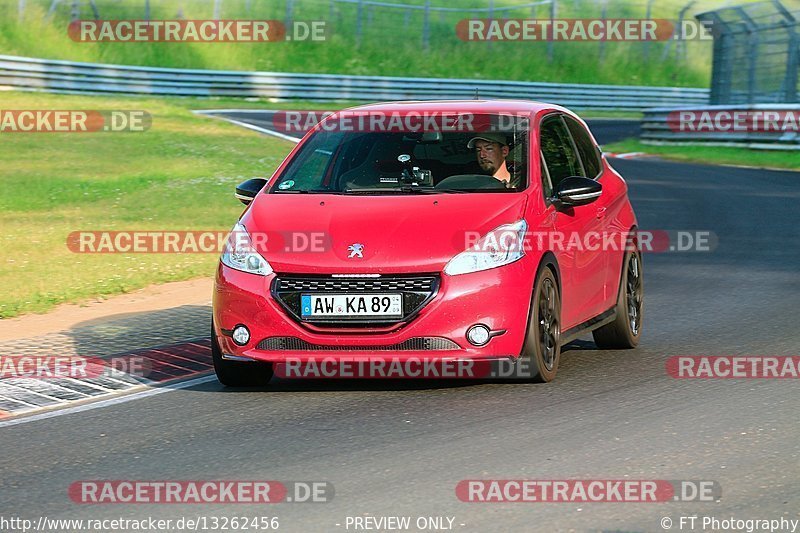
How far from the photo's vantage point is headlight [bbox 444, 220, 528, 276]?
8438 millimetres

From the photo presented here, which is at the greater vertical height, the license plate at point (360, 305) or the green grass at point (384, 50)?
→ the license plate at point (360, 305)

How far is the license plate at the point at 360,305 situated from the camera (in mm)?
8422

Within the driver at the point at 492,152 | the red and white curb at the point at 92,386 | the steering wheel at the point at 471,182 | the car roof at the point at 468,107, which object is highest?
the car roof at the point at 468,107

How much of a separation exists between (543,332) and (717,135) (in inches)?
997

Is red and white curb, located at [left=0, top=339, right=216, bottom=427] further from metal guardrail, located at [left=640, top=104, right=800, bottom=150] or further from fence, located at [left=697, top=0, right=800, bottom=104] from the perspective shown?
fence, located at [left=697, top=0, right=800, bottom=104]

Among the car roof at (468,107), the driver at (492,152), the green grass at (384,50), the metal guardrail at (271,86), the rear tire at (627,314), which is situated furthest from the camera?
the green grass at (384,50)

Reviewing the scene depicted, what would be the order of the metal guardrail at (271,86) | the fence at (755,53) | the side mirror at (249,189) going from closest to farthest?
the side mirror at (249,189) → the fence at (755,53) → the metal guardrail at (271,86)

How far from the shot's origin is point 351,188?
9.52m

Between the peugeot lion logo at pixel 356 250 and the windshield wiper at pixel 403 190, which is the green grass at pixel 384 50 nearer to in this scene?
the windshield wiper at pixel 403 190

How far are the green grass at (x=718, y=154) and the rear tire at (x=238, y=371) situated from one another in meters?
21.5

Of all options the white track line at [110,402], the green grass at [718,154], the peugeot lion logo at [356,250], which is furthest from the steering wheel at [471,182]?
the green grass at [718,154]

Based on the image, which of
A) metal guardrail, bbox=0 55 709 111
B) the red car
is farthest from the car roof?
metal guardrail, bbox=0 55 709 111

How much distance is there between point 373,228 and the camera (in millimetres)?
8672

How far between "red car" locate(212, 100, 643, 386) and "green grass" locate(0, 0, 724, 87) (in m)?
42.5
